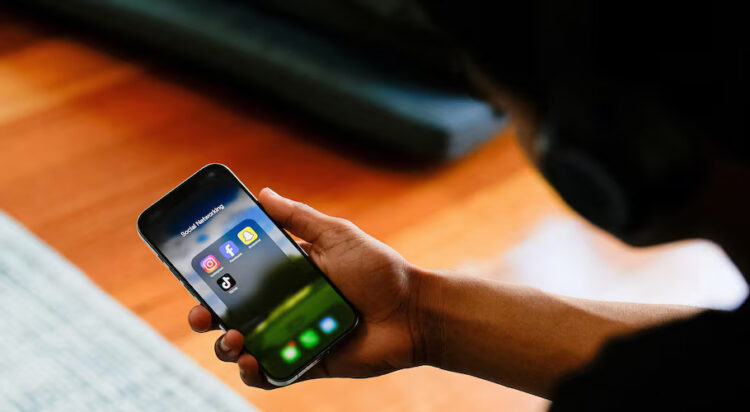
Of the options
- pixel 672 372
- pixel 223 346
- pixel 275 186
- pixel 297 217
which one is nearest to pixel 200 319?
pixel 223 346

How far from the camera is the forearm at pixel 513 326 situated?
27.5 inches

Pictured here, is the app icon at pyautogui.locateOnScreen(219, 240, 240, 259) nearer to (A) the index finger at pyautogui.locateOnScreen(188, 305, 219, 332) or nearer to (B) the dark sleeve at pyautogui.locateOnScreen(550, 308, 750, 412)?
(A) the index finger at pyautogui.locateOnScreen(188, 305, 219, 332)

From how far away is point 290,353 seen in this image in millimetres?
741

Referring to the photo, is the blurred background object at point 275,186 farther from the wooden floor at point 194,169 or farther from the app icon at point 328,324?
the app icon at point 328,324

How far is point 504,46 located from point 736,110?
0.08 m

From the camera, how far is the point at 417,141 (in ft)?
4.59

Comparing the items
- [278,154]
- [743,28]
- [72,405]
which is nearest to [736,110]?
[743,28]

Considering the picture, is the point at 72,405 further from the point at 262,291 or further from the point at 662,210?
the point at 662,210

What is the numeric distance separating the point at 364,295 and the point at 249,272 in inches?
4.6

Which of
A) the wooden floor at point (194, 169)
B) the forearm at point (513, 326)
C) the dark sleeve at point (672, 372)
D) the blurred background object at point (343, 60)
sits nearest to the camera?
the dark sleeve at point (672, 372)

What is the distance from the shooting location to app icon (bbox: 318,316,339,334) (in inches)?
29.4

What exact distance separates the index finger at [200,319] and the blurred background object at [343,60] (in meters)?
0.72

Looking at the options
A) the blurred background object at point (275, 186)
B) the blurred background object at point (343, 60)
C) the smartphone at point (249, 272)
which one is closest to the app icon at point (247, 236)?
the smartphone at point (249, 272)

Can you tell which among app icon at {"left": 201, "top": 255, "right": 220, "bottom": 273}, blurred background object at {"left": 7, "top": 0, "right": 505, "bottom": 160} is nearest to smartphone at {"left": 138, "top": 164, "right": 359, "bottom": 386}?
app icon at {"left": 201, "top": 255, "right": 220, "bottom": 273}
